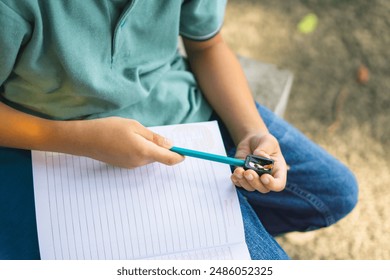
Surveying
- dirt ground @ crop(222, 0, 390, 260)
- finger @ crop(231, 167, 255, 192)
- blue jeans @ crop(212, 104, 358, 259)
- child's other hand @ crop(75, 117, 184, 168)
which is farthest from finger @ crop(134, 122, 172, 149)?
dirt ground @ crop(222, 0, 390, 260)

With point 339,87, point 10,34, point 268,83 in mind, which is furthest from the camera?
point 339,87

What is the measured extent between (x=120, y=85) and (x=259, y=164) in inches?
9.9

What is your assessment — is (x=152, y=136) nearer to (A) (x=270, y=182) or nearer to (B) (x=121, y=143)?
(B) (x=121, y=143)

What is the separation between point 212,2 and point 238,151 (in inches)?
10.4

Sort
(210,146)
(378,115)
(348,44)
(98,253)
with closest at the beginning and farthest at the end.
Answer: (98,253), (210,146), (378,115), (348,44)

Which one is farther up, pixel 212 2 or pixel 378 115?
pixel 212 2

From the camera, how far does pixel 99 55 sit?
2.31ft

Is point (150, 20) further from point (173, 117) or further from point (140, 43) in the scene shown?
point (173, 117)

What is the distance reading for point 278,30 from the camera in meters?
1.69

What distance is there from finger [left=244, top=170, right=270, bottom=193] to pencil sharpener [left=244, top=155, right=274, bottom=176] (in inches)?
0.5

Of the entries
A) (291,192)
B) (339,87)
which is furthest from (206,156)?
(339,87)

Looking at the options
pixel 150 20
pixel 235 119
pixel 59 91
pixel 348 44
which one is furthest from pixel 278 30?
pixel 59 91

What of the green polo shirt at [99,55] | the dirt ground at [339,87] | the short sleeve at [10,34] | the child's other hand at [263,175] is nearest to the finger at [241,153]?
the child's other hand at [263,175]

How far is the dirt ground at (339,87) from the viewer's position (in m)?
1.32
